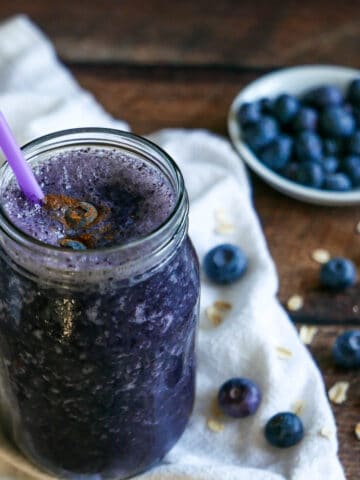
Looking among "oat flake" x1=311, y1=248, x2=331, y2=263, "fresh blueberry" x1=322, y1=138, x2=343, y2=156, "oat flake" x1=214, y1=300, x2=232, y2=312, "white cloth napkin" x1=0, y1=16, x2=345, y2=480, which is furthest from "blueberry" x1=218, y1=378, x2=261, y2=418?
"fresh blueberry" x1=322, y1=138, x2=343, y2=156

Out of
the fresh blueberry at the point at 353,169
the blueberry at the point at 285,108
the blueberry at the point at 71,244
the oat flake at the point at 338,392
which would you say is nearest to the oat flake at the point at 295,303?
the oat flake at the point at 338,392

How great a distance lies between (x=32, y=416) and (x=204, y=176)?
499 millimetres

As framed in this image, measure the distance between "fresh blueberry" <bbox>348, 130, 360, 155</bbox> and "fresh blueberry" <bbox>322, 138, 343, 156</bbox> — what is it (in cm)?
2

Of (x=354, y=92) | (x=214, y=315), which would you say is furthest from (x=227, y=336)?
(x=354, y=92)

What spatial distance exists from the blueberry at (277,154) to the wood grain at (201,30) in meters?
0.24

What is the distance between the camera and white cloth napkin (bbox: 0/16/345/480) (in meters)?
0.95

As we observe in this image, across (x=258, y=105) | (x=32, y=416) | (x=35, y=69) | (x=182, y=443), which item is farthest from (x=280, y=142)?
(x=32, y=416)

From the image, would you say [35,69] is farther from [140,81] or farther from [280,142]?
[280,142]

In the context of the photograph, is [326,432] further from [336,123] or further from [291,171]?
[336,123]

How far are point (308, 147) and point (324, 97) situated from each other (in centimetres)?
11

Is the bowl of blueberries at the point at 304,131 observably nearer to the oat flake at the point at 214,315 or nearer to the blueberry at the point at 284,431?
the oat flake at the point at 214,315

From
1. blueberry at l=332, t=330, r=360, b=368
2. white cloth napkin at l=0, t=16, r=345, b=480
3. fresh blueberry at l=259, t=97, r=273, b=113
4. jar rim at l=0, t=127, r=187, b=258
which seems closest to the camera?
jar rim at l=0, t=127, r=187, b=258

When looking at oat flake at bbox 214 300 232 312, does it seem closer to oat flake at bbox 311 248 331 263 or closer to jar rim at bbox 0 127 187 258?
oat flake at bbox 311 248 331 263

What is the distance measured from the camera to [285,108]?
4.47ft
